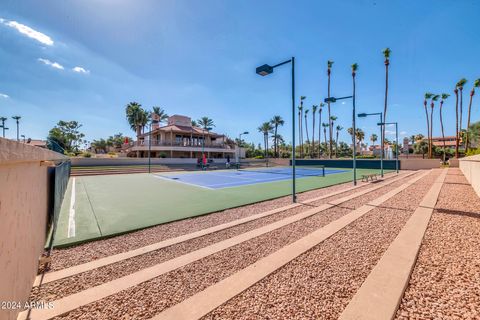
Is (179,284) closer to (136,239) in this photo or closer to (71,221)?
(136,239)

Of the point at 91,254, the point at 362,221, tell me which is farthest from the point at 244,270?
Answer: the point at 362,221

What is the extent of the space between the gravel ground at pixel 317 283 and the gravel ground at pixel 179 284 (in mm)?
636

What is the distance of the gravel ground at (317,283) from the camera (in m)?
2.73

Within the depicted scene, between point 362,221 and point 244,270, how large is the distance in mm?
4544

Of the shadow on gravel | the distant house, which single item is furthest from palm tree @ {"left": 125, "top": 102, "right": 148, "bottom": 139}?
the shadow on gravel

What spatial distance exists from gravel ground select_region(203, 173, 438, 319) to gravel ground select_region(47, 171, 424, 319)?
0.64 m

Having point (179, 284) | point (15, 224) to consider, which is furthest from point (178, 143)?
point (15, 224)

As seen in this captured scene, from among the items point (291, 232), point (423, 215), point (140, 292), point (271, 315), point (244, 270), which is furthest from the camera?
point (423, 215)

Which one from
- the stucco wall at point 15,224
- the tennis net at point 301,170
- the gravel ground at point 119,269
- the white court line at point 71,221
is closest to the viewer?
the stucco wall at point 15,224

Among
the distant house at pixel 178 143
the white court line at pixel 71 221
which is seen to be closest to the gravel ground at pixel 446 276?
the white court line at pixel 71 221

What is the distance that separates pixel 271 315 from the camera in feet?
8.71

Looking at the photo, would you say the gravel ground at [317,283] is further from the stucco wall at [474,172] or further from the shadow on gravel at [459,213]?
the stucco wall at [474,172]

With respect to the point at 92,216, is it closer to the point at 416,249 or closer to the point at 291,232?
the point at 291,232

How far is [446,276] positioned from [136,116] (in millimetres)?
64443
